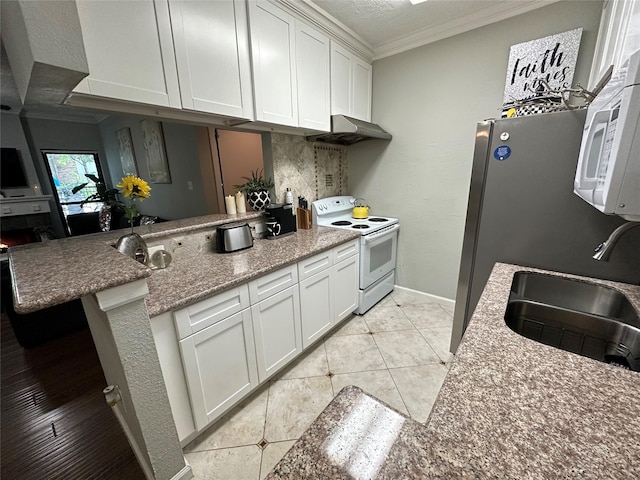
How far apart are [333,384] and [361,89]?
8.89 ft

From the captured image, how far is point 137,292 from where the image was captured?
0.91 meters

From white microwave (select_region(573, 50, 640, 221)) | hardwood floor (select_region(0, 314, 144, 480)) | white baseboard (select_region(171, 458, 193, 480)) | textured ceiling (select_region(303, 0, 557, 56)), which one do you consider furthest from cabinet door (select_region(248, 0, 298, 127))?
hardwood floor (select_region(0, 314, 144, 480))

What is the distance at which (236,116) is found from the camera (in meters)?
1.57

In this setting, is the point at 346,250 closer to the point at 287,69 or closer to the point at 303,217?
the point at 303,217

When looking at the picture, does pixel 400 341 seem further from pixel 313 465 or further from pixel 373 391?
pixel 313 465

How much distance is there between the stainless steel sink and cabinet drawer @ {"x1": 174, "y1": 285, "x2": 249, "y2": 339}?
1.28 metres

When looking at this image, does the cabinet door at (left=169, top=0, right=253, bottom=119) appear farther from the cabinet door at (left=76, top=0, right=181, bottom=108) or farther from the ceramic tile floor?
the ceramic tile floor

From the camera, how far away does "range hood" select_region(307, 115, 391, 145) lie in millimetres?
2217

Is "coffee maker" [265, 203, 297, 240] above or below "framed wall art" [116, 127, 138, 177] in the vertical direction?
below

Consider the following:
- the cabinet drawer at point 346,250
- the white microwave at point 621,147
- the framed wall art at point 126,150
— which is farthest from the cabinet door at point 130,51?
the framed wall art at point 126,150

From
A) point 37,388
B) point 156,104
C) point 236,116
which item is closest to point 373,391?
point 236,116

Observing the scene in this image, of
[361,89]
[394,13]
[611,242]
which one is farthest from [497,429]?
[361,89]

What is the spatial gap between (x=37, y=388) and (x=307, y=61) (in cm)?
314

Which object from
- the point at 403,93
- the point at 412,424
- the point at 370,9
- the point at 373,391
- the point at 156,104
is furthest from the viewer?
the point at 403,93
